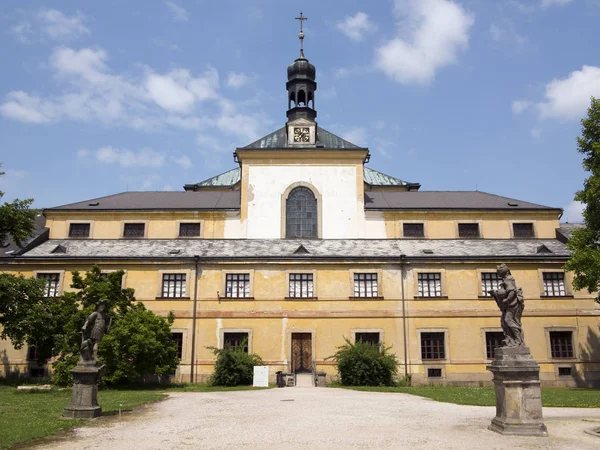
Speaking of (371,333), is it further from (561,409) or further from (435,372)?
(561,409)

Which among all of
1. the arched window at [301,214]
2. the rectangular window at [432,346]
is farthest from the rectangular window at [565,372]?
the arched window at [301,214]

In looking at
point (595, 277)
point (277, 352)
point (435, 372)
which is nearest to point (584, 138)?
point (595, 277)

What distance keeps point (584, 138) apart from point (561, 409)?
1658cm

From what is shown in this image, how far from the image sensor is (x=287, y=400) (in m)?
19.9

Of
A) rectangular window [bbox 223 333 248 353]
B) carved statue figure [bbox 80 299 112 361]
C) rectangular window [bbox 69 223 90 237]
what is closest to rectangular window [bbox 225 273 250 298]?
rectangular window [bbox 223 333 248 353]

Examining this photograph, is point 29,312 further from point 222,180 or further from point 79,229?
point 222,180

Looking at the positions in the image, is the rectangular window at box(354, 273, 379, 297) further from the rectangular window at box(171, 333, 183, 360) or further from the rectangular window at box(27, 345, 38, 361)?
the rectangular window at box(27, 345, 38, 361)

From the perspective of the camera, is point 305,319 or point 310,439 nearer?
point 310,439

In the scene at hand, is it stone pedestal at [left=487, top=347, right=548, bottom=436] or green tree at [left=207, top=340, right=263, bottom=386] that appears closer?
stone pedestal at [left=487, top=347, right=548, bottom=436]

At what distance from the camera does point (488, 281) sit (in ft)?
103

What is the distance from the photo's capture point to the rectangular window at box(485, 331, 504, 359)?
99.0 ft

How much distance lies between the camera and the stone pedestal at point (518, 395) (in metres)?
12.0

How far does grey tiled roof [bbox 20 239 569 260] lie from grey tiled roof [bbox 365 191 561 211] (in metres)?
3.04

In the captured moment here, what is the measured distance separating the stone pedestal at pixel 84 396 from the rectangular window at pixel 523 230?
98.4 ft
